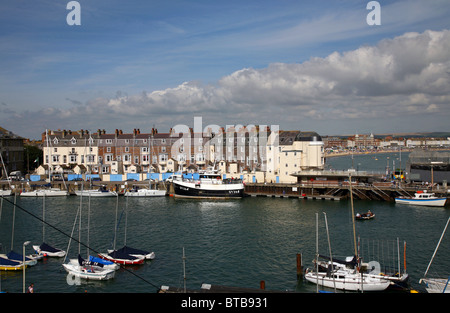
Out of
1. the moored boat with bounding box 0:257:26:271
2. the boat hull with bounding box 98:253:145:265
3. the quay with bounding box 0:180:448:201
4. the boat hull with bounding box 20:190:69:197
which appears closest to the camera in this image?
the moored boat with bounding box 0:257:26:271

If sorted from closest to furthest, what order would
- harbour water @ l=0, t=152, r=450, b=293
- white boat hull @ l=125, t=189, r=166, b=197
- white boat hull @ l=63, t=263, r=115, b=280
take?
1. harbour water @ l=0, t=152, r=450, b=293
2. white boat hull @ l=63, t=263, r=115, b=280
3. white boat hull @ l=125, t=189, r=166, b=197

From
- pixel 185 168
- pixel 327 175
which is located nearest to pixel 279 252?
pixel 327 175

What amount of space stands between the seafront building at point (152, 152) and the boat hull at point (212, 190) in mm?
9711

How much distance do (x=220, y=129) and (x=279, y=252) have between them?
47635mm

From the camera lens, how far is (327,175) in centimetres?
5166

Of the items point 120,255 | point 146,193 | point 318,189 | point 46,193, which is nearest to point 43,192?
point 46,193

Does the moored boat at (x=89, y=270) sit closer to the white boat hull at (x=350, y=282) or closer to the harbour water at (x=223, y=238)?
the harbour water at (x=223, y=238)

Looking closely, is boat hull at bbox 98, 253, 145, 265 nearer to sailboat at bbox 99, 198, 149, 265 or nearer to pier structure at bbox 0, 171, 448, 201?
sailboat at bbox 99, 198, 149, 265

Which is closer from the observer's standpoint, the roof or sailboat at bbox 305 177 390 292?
sailboat at bbox 305 177 390 292

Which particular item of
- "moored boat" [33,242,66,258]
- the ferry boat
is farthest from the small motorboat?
"moored boat" [33,242,66,258]

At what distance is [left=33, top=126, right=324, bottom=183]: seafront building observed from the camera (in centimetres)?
6144

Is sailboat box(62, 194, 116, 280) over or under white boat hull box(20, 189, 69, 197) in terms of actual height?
under

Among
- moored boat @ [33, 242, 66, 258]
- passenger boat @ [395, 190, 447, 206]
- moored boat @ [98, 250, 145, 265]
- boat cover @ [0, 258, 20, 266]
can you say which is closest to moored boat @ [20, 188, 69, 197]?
moored boat @ [33, 242, 66, 258]

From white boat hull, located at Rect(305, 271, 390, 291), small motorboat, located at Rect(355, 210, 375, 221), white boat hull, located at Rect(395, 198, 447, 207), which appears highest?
white boat hull, located at Rect(395, 198, 447, 207)
